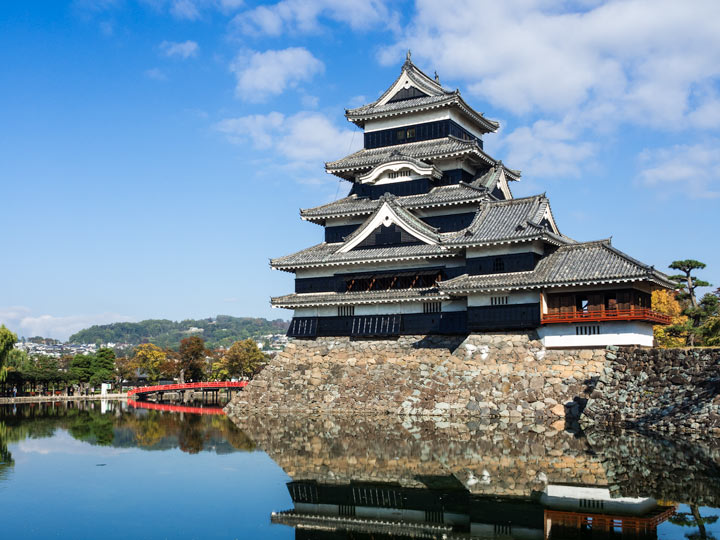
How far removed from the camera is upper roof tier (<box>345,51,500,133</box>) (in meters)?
42.1

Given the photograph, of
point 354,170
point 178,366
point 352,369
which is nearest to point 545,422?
point 352,369

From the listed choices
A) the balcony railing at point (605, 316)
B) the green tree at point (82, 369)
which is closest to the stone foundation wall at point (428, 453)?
the balcony railing at point (605, 316)

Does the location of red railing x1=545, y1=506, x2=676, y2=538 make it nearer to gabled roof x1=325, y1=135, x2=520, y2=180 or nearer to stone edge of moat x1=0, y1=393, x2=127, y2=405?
gabled roof x1=325, y1=135, x2=520, y2=180

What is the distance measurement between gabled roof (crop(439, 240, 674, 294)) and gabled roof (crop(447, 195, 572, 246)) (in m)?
1.27

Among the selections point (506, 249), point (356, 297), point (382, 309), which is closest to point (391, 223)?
point (356, 297)

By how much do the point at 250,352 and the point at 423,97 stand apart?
1895 inches

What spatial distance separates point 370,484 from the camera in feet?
62.0

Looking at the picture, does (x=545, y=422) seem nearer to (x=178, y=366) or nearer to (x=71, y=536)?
(x=71, y=536)

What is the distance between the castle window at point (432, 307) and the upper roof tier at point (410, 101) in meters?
12.3

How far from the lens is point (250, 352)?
274 ft

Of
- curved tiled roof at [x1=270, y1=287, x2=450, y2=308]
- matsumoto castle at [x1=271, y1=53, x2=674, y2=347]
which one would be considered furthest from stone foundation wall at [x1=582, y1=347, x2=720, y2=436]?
curved tiled roof at [x1=270, y1=287, x2=450, y2=308]

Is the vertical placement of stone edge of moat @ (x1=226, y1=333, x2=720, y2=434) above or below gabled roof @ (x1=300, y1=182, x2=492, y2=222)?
below

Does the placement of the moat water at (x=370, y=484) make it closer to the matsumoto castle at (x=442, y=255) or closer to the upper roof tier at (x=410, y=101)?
the matsumoto castle at (x=442, y=255)

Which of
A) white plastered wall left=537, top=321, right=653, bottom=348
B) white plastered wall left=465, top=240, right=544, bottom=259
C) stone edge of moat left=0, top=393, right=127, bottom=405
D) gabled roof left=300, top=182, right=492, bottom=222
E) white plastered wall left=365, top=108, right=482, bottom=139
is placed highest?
white plastered wall left=365, top=108, right=482, bottom=139
